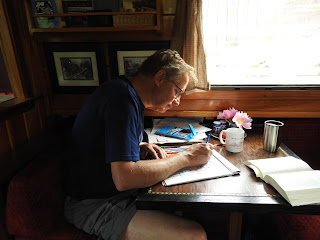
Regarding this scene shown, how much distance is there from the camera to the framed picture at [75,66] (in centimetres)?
179

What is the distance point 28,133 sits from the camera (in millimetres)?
1673

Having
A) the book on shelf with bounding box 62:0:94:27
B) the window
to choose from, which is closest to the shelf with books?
the book on shelf with bounding box 62:0:94:27

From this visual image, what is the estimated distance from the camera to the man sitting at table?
98 centimetres

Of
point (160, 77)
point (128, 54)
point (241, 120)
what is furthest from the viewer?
point (128, 54)

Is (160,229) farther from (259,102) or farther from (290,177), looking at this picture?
(259,102)

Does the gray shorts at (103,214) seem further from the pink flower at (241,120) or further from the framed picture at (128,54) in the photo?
the framed picture at (128,54)

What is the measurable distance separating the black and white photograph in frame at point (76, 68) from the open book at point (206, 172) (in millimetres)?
1123

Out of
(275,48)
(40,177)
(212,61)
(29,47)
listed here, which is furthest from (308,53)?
(29,47)

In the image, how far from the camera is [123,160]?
37.4 inches

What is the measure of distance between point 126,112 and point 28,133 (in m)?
1.06

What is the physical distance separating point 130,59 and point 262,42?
3.21ft

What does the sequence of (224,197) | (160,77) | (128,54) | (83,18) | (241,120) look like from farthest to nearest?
(128,54)
(83,18)
(241,120)
(160,77)
(224,197)

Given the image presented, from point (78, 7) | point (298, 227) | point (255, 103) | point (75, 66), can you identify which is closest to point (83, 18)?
point (78, 7)

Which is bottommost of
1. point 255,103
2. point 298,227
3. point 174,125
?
point 298,227
